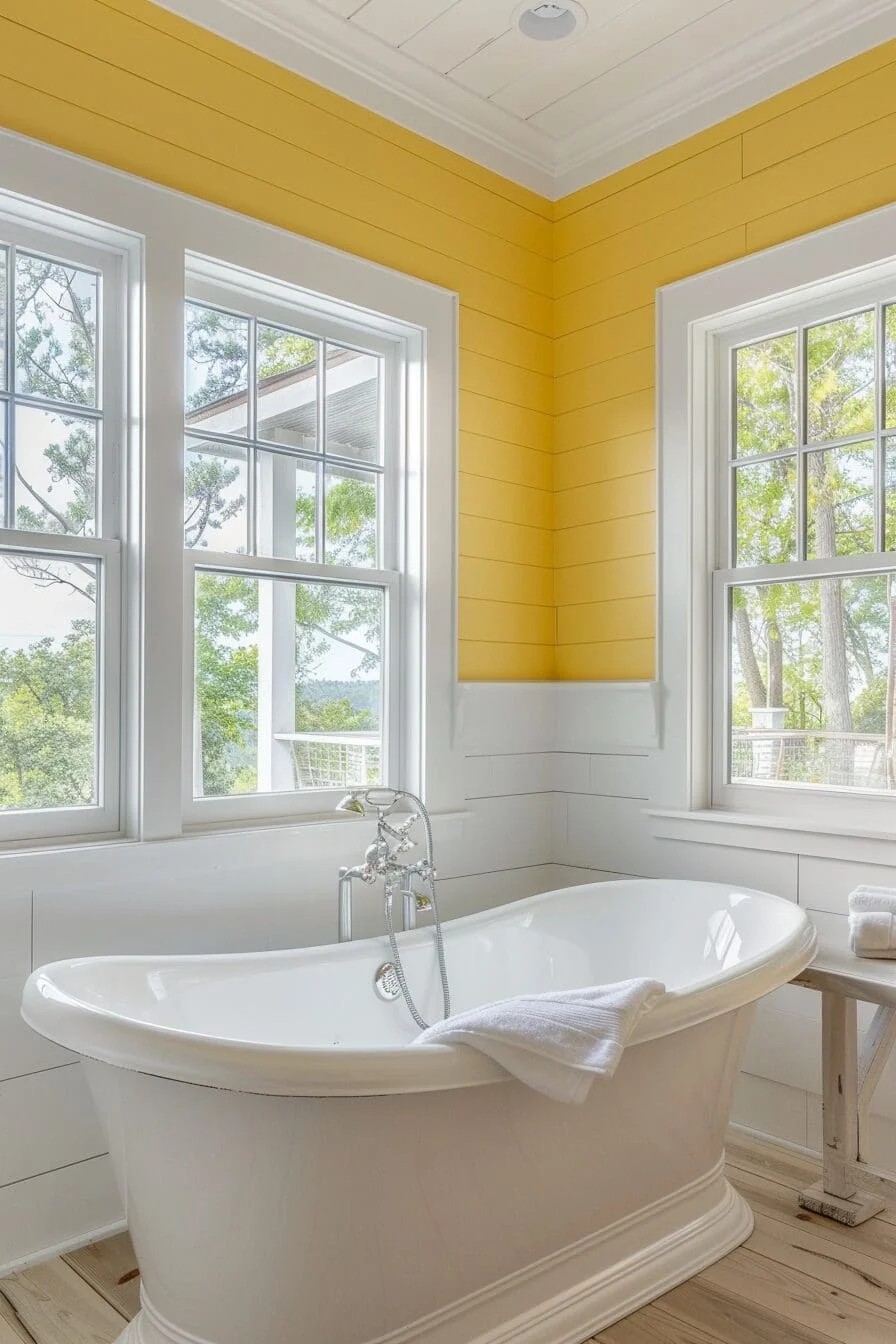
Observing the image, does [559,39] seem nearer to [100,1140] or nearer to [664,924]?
[664,924]

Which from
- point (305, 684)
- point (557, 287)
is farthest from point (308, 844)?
point (557, 287)

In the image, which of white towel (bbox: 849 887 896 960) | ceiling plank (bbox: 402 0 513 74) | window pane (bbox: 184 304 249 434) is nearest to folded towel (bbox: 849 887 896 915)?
white towel (bbox: 849 887 896 960)

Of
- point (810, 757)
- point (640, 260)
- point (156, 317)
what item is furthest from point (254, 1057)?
point (640, 260)

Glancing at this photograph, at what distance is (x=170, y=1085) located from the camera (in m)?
1.55

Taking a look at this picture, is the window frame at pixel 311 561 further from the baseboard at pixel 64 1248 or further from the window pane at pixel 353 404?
the baseboard at pixel 64 1248

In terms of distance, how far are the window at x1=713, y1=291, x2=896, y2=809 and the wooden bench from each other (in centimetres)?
56

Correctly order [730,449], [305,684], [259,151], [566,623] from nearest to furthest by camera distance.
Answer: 1. [259,151]
2. [305,684]
3. [730,449]
4. [566,623]

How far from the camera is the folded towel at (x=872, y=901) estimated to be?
7.77 ft

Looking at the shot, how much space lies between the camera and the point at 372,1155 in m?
1.58

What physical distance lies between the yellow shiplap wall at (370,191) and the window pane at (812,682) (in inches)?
27.9

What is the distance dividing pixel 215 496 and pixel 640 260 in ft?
5.00

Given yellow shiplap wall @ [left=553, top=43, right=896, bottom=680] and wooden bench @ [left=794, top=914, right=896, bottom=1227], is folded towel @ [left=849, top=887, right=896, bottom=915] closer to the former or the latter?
wooden bench @ [left=794, top=914, right=896, bottom=1227]

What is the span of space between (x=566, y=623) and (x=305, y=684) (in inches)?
38.9

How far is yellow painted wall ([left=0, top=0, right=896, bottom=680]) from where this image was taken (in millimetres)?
2369
